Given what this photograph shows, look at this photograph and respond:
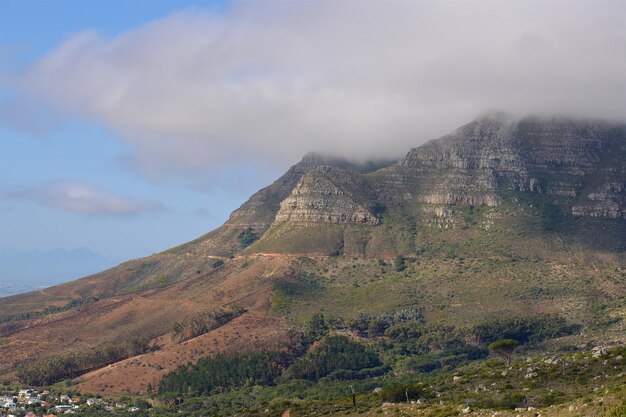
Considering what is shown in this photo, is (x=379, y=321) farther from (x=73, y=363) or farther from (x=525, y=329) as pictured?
(x=73, y=363)

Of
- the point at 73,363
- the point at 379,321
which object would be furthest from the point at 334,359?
the point at 73,363

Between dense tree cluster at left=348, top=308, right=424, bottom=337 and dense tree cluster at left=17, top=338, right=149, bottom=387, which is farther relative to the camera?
dense tree cluster at left=348, top=308, right=424, bottom=337

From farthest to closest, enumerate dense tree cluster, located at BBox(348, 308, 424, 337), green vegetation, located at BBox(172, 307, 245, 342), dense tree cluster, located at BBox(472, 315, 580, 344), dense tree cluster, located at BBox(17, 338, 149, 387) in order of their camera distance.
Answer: green vegetation, located at BBox(172, 307, 245, 342), dense tree cluster, located at BBox(348, 308, 424, 337), dense tree cluster, located at BBox(17, 338, 149, 387), dense tree cluster, located at BBox(472, 315, 580, 344)

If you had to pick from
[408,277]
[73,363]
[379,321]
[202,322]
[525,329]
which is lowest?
[525,329]

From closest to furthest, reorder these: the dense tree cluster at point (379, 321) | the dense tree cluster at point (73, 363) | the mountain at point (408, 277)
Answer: the dense tree cluster at point (73, 363), the dense tree cluster at point (379, 321), the mountain at point (408, 277)

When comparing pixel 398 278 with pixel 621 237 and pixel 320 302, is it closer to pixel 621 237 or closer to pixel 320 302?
pixel 320 302

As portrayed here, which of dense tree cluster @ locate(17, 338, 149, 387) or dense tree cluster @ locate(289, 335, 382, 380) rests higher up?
dense tree cluster @ locate(17, 338, 149, 387)

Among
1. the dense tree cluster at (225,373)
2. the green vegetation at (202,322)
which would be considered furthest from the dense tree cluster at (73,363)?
the dense tree cluster at (225,373)

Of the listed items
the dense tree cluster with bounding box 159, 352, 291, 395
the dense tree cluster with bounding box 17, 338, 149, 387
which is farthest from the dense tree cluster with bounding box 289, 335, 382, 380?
the dense tree cluster with bounding box 17, 338, 149, 387

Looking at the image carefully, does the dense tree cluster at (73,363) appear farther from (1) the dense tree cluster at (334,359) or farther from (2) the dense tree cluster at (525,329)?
(2) the dense tree cluster at (525,329)

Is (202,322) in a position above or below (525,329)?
above

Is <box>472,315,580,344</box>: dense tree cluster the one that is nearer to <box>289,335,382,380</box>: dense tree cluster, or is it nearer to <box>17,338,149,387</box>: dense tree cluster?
<box>289,335,382,380</box>: dense tree cluster

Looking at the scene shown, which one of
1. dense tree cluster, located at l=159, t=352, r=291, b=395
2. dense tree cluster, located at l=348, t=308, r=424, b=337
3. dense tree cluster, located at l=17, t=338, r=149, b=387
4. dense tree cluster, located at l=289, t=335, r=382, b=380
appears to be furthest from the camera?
dense tree cluster, located at l=348, t=308, r=424, b=337

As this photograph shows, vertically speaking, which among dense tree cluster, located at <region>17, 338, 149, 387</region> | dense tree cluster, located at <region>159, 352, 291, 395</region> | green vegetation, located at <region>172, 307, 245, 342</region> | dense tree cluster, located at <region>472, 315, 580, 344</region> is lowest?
dense tree cluster, located at <region>472, 315, 580, 344</region>
